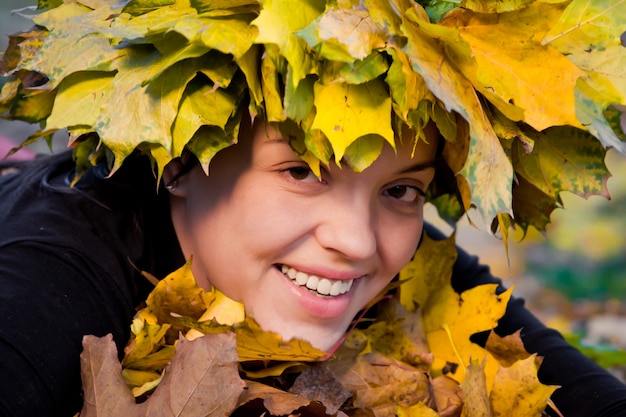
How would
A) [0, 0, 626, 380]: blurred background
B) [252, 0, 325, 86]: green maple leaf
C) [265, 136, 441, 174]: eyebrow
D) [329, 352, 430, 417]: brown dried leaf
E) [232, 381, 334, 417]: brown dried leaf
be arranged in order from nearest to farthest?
[252, 0, 325, 86]: green maple leaf → [232, 381, 334, 417]: brown dried leaf → [265, 136, 441, 174]: eyebrow → [329, 352, 430, 417]: brown dried leaf → [0, 0, 626, 380]: blurred background

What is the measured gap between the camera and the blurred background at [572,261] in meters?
3.95

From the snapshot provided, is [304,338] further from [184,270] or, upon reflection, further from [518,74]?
[518,74]

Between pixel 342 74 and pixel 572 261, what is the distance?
357 cm

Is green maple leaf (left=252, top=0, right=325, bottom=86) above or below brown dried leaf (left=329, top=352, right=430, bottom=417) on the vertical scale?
above

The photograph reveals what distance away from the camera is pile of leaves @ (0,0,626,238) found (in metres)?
1.28

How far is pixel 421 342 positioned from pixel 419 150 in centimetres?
51

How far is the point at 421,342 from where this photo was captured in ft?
6.09

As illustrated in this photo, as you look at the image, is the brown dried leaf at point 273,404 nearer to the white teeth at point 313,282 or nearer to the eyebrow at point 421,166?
the white teeth at point 313,282

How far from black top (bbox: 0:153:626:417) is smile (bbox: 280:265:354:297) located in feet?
0.82

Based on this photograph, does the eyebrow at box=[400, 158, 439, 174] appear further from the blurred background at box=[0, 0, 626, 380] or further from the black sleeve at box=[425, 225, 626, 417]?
the blurred background at box=[0, 0, 626, 380]

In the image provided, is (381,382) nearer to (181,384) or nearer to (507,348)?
(507,348)

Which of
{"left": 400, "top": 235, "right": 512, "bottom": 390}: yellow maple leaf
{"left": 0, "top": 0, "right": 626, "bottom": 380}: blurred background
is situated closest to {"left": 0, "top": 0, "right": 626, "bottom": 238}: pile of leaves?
{"left": 400, "top": 235, "right": 512, "bottom": 390}: yellow maple leaf

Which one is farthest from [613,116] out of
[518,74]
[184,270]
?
[184,270]

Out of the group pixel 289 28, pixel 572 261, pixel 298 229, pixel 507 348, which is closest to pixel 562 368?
pixel 507 348
